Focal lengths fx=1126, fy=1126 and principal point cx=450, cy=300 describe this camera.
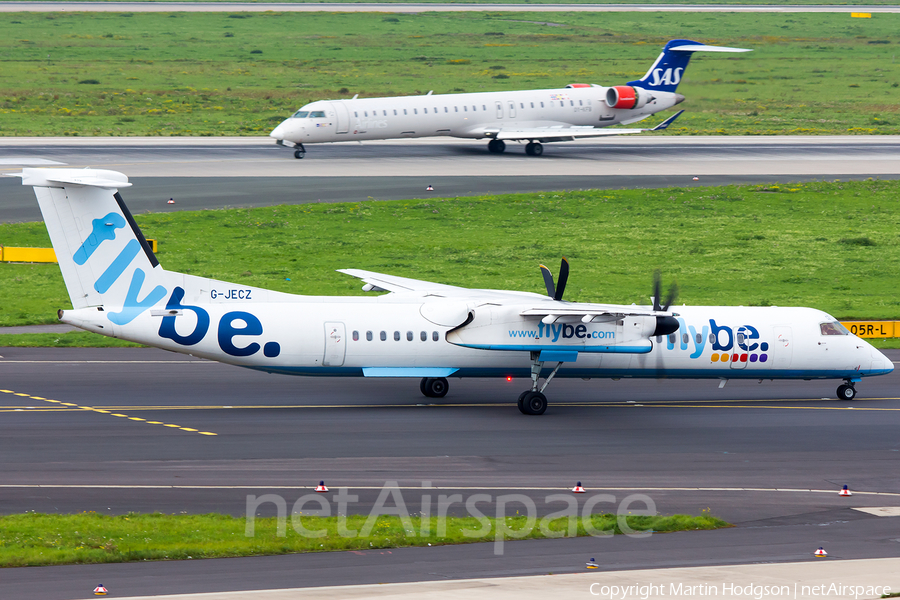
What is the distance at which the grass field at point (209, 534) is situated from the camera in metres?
17.5

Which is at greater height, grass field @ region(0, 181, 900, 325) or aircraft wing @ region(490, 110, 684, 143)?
aircraft wing @ region(490, 110, 684, 143)

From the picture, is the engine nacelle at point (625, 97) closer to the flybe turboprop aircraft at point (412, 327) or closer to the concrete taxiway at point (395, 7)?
the flybe turboprop aircraft at point (412, 327)

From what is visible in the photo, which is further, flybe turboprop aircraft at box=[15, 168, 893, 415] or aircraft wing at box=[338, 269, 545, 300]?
aircraft wing at box=[338, 269, 545, 300]

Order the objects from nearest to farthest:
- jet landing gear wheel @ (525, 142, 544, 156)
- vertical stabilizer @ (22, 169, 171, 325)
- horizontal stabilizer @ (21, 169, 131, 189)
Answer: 1. horizontal stabilizer @ (21, 169, 131, 189)
2. vertical stabilizer @ (22, 169, 171, 325)
3. jet landing gear wheel @ (525, 142, 544, 156)

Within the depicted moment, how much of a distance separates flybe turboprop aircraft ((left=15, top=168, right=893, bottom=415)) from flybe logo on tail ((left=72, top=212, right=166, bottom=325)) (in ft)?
0.09

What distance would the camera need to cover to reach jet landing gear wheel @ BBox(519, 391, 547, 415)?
28.9 metres

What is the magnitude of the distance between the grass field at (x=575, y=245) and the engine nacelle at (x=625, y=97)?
12095mm

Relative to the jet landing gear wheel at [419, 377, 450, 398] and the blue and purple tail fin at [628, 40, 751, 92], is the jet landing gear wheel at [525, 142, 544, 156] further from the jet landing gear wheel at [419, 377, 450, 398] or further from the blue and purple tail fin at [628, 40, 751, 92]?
the jet landing gear wheel at [419, 377, 450, 398]

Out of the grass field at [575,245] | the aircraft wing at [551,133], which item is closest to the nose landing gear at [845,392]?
the grass field at [575,245]

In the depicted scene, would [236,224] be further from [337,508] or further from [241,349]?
[337,508]

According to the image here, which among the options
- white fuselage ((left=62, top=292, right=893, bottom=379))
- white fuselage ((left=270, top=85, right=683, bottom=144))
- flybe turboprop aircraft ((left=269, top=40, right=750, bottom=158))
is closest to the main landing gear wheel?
white fuselage ((left=62, top=292, right=893, bottom=379))

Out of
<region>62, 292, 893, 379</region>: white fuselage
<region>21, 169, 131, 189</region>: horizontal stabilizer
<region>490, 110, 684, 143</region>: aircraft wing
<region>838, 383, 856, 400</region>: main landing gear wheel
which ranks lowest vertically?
<region>838, 383, 856, 400</region>: main landing gear wheel

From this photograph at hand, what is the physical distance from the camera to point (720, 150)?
76438 mm

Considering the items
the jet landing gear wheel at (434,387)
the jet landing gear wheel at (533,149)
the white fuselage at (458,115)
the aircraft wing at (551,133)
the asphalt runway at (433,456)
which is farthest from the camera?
the jet landing gear wheel at (533,149)
